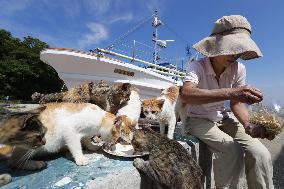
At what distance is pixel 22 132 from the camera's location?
2.25 meters

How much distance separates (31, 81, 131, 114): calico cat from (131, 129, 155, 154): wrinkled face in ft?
2.63

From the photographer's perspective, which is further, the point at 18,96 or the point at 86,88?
the point at 18,96

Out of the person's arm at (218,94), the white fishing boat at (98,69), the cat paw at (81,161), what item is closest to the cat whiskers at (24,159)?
the cat paw at (81,161)

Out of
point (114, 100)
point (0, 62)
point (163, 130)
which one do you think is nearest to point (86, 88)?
point (114, 100)

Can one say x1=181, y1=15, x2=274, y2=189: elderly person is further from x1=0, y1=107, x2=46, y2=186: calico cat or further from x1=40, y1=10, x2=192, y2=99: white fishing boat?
x1=40, y1=10, x2=192, y2=99: white fishing boat

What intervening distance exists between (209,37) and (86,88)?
1655 mm

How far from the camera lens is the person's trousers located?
3.19 metres

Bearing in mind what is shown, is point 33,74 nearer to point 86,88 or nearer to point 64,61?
point 64,61

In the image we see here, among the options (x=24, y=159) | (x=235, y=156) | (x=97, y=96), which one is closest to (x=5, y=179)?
(x=24, y=159)

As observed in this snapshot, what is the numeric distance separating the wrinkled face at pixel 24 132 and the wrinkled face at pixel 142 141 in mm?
1017

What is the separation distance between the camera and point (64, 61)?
800cm

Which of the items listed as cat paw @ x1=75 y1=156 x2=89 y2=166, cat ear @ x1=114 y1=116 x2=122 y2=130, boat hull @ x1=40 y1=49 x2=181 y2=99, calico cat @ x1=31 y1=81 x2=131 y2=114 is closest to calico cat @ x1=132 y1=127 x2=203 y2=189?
cat ear @ x1=114 y1=116 x2=122 y2=130

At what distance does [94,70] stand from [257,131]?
586 cm

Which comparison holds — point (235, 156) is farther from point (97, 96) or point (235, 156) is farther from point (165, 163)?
point (97, 96)
